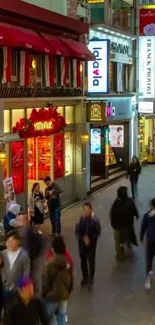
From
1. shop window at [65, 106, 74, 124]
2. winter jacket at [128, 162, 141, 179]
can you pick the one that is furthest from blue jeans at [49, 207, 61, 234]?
winter jacket at [128, 162, 141, 179]

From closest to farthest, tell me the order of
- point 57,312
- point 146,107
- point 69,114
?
point 57,312, point 69,114, point 146,107

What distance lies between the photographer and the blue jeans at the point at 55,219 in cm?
1673

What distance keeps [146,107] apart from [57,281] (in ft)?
76.6

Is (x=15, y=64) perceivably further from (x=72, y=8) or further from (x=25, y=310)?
(x=25, y=310)

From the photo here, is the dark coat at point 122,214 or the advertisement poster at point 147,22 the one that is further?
the advertisement poster at point 147,22

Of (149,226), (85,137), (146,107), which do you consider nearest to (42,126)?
(85,137)

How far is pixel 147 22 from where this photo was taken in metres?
30.4

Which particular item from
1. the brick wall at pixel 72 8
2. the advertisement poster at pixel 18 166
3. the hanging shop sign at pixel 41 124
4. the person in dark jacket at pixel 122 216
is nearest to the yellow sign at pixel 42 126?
the hanging shop sign at pixel 41 124

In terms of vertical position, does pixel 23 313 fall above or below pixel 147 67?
below

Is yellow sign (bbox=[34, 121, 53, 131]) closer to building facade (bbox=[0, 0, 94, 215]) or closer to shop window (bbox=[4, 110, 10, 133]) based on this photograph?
building facade (bbox=[0, 0, 94, 215])

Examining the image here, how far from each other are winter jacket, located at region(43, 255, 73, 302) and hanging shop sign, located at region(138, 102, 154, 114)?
911 inches

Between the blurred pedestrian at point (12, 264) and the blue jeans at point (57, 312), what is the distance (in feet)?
2.19

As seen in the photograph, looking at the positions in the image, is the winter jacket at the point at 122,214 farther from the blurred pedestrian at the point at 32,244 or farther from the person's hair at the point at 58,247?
the person's hair at the point at 58,247

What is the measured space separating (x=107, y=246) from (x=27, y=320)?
899 centimetres
